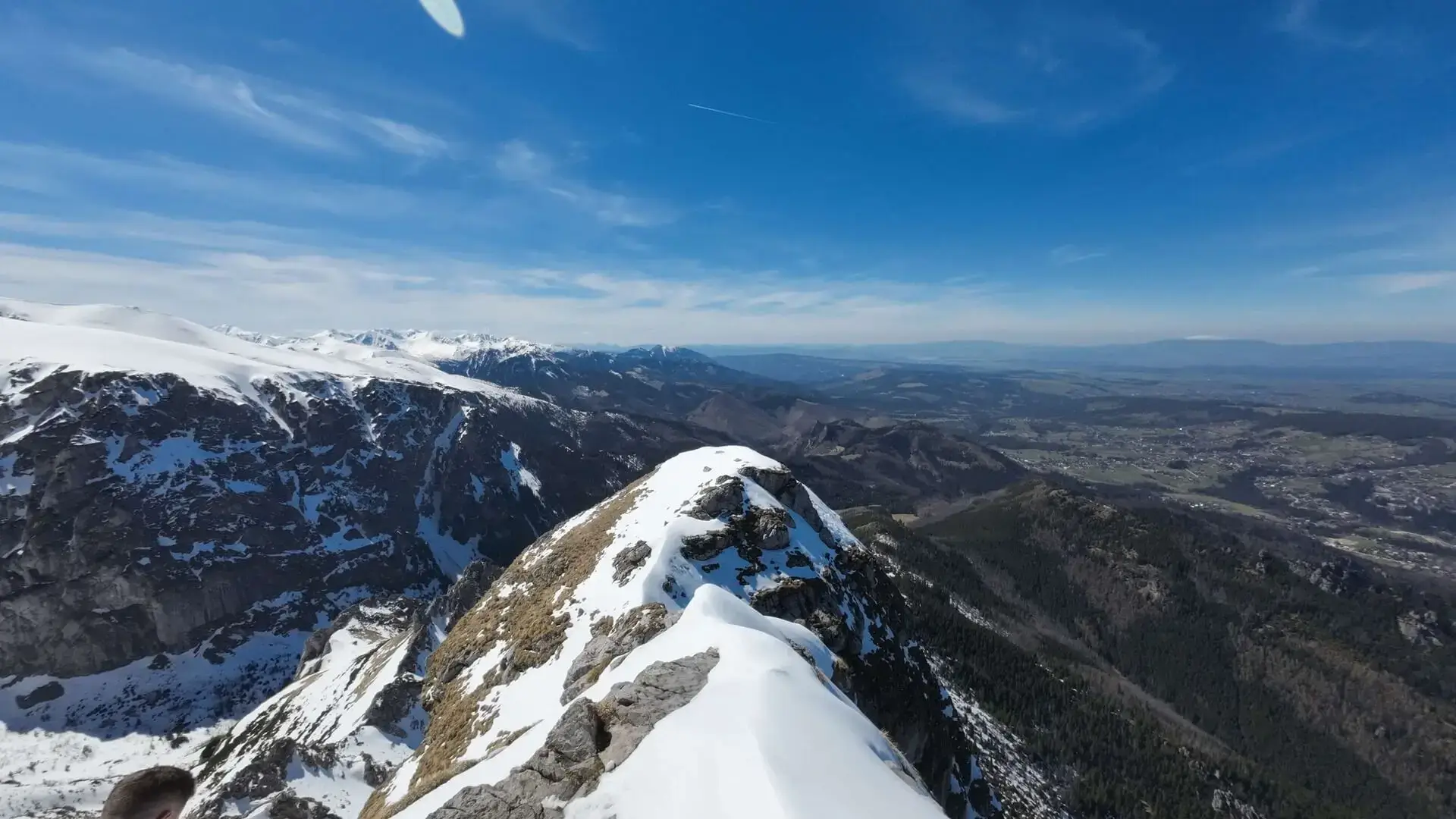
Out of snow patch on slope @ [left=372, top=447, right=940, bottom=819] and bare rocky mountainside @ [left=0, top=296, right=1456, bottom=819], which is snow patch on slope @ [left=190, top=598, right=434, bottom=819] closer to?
bare rocky mountainside @ [left=0, top=296, right=1456, bottom=819]

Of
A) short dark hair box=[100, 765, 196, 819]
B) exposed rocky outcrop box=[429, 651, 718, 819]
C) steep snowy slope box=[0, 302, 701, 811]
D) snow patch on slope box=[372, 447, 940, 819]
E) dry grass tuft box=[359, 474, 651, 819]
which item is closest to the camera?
short dark hair box=[100, 765, 196, 819]

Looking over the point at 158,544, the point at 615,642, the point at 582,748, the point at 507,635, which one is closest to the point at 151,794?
the point at 582,748

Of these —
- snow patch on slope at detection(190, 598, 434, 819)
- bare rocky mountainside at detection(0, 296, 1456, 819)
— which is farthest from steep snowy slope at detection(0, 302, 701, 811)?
snow patch on slope at detection(190, 598, 434, 819)

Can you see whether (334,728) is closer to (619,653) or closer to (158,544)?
(619,653)

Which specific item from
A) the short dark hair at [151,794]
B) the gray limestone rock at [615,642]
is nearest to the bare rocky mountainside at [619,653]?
the gray limestone rock at [615,642]

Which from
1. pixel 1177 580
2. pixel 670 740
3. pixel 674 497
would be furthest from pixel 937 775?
pixel 1177 580
